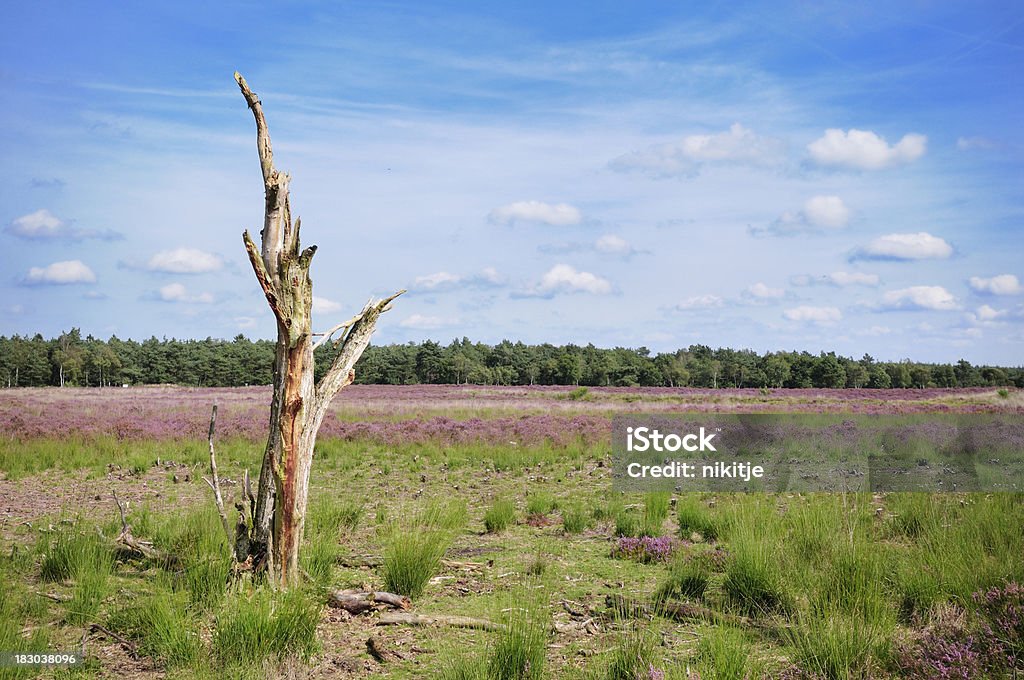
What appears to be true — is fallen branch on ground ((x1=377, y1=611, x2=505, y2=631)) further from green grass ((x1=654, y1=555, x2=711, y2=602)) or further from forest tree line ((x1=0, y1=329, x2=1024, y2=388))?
forest tree line ((x1=0, y1=329, x2=1024, y2=388))

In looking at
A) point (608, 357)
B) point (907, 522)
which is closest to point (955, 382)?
point (608, 357)

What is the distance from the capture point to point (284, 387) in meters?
6.84

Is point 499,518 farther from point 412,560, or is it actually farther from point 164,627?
point 164,627

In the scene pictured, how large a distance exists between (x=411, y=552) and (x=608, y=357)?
7458cm

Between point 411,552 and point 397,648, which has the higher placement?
point 411,552

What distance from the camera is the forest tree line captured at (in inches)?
2879

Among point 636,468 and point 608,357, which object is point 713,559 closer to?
point 636,468

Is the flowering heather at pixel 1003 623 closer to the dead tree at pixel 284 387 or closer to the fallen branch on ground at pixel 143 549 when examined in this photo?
the dead tree at pixel 284 387

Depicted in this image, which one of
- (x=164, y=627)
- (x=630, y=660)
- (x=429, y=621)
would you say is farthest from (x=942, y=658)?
(x=164, y=627)

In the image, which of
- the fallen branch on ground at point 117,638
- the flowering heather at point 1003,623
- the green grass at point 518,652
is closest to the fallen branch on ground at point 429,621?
the green grass at point 518,652

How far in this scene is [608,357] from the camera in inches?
3191

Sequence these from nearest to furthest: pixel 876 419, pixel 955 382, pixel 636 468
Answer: pixel 636 468, pixel 876 419, pixel 955 382

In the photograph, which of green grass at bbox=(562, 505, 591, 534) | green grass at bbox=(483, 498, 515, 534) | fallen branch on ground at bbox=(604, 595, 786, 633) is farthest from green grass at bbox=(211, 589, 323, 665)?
green grass at bbox=(562, 505, 591, 534)

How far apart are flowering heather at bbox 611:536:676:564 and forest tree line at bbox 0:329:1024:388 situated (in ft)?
209
